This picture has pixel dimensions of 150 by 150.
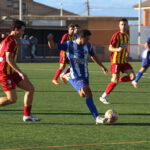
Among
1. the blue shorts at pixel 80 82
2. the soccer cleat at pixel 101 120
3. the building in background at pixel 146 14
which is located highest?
the building in background at pixel 146 14

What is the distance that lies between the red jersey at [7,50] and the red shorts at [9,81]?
0.07m

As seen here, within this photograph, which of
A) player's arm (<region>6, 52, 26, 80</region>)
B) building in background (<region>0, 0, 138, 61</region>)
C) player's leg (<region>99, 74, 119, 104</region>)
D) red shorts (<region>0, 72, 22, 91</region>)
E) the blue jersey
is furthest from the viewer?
building in background (<region>0, 0, 138, 61</region>)

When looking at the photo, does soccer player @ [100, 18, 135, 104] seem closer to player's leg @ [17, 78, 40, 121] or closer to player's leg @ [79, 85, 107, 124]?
player's leg @ [79, 85, 107, 124]

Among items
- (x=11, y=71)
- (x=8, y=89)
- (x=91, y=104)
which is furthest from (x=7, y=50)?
(x=91, y=104)

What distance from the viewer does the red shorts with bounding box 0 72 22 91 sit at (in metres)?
8.60

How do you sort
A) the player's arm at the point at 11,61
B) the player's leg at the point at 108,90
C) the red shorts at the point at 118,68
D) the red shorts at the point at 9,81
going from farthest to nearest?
the red shorts at the point at 118,68 → the player's leg at the point at 108,90 → the red shorts at the point at 9,81 → the player's arm at the point at 11,61

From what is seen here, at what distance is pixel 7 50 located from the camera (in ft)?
27.8

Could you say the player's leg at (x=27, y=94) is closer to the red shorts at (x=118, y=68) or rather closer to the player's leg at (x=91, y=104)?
the player's leg at (x=91, y=104)

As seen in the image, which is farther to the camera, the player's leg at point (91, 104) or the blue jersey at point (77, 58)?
the blue jersey at point (77, 58)

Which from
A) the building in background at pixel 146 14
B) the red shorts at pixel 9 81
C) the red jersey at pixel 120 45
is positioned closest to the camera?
the red shorts at pixel 9 81

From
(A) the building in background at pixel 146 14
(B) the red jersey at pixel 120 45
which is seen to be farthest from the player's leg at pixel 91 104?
(A) the building in background at pixel 146 14

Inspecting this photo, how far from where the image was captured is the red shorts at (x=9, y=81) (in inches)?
339

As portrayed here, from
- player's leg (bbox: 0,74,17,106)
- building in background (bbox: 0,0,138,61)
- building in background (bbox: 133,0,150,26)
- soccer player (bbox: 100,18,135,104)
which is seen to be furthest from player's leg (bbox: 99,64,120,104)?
building in background (bbox: 133,0,150,26)

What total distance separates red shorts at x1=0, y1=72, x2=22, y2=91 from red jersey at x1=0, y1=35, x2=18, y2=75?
74mm
